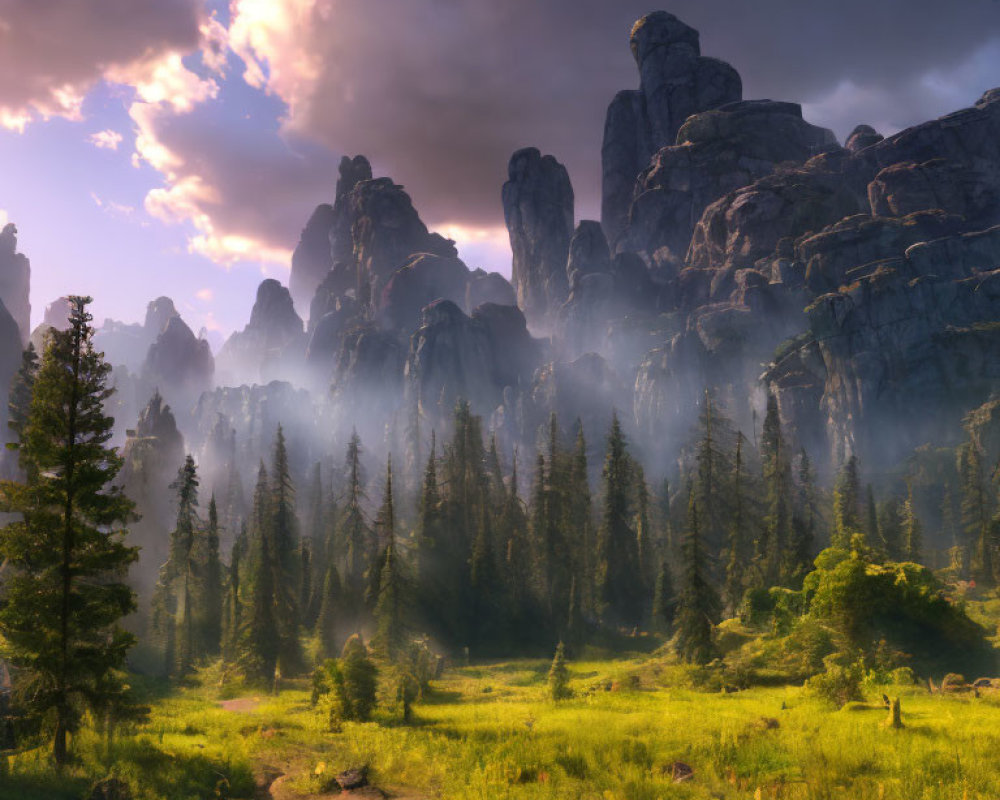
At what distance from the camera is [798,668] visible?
2912 centimetres

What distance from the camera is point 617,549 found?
2344 inches

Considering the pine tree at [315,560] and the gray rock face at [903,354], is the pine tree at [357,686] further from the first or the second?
the gray rock face at [903,354]

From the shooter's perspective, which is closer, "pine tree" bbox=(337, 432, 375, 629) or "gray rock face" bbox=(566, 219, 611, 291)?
"pine tree" bbox=(337, 432, 375, 629)

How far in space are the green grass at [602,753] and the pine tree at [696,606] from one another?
7.29 meters

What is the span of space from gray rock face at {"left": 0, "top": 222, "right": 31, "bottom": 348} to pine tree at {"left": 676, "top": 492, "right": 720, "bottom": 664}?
679 feet

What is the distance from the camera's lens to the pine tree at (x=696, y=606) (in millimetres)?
33312

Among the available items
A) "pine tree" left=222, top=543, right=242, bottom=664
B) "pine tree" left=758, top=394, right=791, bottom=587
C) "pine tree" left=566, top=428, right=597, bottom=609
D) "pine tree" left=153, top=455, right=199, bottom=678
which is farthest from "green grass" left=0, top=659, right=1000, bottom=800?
"pine tree" left=566, top=428, right=597, bottom=609

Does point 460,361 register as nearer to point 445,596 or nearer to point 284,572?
point 445,596

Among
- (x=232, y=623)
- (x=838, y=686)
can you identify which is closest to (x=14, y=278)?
(x=232, y=623)

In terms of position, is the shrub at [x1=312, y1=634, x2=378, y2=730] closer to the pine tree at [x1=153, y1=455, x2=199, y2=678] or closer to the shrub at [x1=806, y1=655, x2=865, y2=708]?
the shrub at [x1=806, y1=655, x2=865, y2=708]

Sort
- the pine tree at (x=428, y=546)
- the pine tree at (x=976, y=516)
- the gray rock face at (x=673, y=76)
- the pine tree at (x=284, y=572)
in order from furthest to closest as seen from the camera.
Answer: the gray rock face at (x=673, y=76), the pine tree at (x=976, y=516), the pine tree at (x=428, y=546), the pine tree at (x=284, y=572)

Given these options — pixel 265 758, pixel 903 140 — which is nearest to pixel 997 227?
pixel 903 140

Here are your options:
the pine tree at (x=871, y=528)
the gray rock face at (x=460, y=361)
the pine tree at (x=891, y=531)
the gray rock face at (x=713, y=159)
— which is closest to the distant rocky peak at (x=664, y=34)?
the gray rock face at (x=713, y=159)

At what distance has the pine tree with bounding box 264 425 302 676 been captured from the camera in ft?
141
